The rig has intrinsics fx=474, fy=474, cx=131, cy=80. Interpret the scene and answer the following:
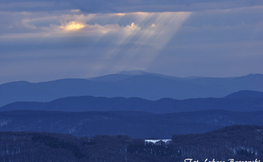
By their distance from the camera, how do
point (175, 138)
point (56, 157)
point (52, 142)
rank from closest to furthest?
1. point (56, 157)
2. point (52, 142)
3. point (175, 138)

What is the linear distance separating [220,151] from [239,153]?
172 inches

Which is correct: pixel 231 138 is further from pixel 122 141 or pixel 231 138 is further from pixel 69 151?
pixel 69 151

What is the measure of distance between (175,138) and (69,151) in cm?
2898

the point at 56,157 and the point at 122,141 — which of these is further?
the point at 122,141

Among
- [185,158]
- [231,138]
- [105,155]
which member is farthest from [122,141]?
[231,138]

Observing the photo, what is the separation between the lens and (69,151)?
111m

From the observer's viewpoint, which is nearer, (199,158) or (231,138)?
(199,158)

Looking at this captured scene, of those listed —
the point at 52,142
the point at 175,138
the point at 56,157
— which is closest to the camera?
the point at 56,157

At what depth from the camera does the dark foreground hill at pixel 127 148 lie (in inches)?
4279

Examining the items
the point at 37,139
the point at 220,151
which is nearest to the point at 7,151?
the point at 37,139

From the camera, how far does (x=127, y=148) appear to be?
114625 mm

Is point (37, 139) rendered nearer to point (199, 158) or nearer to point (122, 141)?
point (122, 141)

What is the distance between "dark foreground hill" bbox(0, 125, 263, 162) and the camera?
109 m

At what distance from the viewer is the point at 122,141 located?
119 metres
